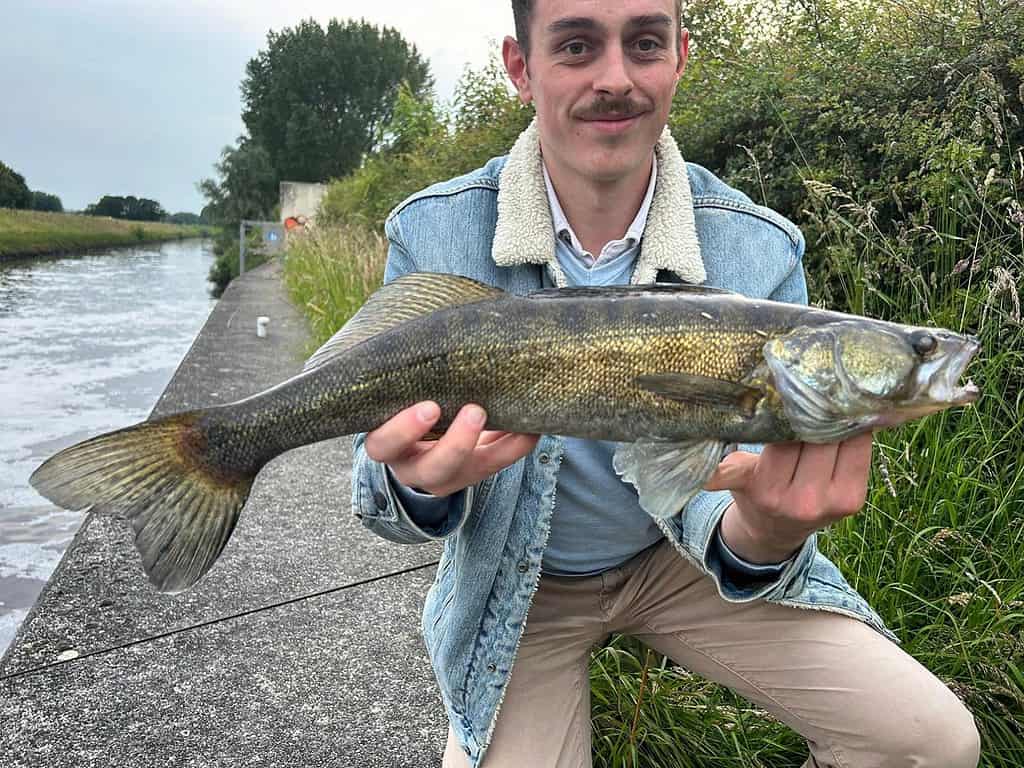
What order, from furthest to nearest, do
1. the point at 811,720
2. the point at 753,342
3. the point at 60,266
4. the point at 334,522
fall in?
the point at 60,266, the point at 334,522, the point at 811,720, the point at 753,342

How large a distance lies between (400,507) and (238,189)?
59.8m

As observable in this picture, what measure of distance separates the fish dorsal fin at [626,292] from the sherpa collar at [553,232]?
597 millimetres

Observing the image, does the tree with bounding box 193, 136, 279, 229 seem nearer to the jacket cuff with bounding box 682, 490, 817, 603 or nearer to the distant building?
the distant building

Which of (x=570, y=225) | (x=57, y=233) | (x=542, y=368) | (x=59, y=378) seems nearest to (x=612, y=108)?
(x=570, y=225)

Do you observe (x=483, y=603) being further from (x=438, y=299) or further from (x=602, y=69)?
(x=602, y=69)

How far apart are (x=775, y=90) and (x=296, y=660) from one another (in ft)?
16.5

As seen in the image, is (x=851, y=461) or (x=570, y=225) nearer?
(x=851, y=461)

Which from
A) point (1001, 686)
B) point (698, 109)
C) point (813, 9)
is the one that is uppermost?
point (813, 9)

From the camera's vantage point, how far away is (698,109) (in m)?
6.68

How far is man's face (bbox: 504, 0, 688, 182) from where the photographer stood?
8.28ft

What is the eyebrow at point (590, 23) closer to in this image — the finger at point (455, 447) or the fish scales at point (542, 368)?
the fish scales at point (542, 368)

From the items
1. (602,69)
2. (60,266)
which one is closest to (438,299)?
(602,69)

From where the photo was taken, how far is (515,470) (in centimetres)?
254

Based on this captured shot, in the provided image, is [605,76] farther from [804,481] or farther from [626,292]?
[804,481]
